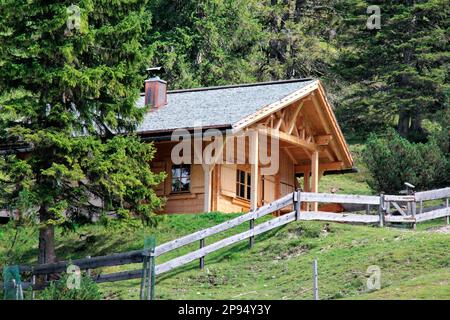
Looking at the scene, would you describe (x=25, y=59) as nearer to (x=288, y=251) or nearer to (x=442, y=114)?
(x=288, y=251)

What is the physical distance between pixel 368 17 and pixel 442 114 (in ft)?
38.5

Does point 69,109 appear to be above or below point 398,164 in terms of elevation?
above

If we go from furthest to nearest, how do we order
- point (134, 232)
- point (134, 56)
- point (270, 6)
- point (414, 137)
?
point (270, 6), point (414, 137), point (134, 232), point (134, 56)

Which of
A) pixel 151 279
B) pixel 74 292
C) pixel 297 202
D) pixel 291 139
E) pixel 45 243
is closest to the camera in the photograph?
pixel 74 292

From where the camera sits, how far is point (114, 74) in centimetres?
2811

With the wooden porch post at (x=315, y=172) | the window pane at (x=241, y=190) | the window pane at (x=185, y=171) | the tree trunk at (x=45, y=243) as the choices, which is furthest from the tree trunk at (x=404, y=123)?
the tree trunk at (x=45, y=243)

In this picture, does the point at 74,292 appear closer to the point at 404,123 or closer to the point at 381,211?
the point at 381,211

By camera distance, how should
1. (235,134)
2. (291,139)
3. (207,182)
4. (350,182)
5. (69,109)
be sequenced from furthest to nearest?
(350,182), (291,139), (207,182), (235,134), (69,109)

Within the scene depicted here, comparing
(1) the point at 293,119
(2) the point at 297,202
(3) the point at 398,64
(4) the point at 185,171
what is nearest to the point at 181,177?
(4) the point at 185,171

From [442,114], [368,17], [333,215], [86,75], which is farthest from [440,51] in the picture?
[86,75]

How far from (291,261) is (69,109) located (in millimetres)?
7644

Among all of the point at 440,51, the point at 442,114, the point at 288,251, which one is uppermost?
the point at 440,51

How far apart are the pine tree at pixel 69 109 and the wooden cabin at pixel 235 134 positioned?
382cm

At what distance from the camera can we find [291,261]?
26.1 m
